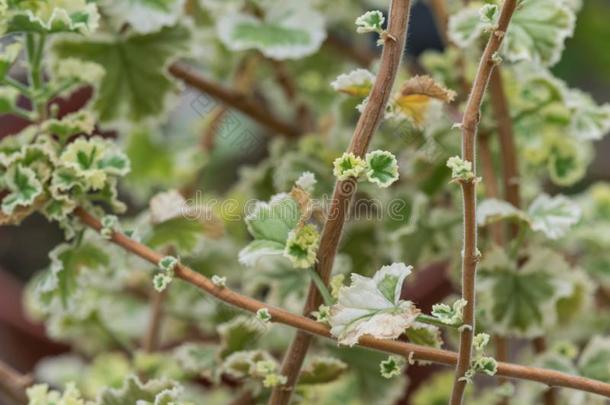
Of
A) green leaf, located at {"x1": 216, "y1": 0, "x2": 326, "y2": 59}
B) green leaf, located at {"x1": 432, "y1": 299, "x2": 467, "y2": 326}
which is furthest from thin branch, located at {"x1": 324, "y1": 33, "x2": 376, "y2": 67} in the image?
green leaf, located at {"x1": 432, "y1": 299, "x2": 467, "y2": 326}

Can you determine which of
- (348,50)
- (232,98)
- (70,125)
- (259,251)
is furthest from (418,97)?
(348,50)

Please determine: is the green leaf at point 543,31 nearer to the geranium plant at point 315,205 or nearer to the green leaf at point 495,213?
the geranium plant at point 315,205

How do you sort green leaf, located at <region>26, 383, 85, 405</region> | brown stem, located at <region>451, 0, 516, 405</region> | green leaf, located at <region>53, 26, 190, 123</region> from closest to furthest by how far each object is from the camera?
brown stem, located at <region>451, 0, 516, 405</region>
green leaf, located at <region>26, 383, 85, 405</region>
green leaf, located at <region>53, 26, 190, 123</region>

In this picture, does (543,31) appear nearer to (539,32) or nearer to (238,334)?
(539,32)

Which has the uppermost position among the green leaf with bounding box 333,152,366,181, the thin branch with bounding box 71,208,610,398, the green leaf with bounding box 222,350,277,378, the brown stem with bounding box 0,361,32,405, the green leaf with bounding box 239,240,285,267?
the green leaf with bounding box 333,152,366,181

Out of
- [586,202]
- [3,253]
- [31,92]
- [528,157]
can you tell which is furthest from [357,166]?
[3,253]

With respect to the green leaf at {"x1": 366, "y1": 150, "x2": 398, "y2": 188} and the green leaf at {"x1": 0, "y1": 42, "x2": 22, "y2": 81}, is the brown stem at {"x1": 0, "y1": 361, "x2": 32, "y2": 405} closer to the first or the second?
the green leaf at {"x1": 0, "y1": 42, "x2": 22, "y2": 81}
